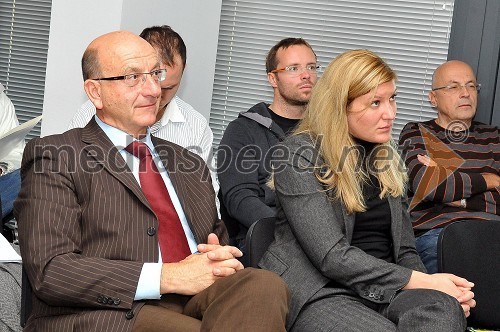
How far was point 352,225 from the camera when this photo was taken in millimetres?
2848

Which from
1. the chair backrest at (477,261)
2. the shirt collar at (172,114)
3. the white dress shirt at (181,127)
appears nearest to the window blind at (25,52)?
the white dress shirt at (181,127)

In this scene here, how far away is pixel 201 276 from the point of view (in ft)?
8.24

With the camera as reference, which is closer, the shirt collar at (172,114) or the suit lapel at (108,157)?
the suit lapel at (108,157)

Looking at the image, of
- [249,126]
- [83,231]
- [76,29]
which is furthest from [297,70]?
[83,231]

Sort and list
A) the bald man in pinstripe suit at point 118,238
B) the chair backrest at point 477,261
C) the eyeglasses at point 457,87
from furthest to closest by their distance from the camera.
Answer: the eyeglasses at point 457,87
the chair backrest at point 477,261
the bald man in pinstripe suit at point 118,238

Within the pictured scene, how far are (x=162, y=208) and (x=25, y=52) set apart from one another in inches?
110

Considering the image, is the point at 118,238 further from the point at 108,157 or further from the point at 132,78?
the point at 132,78

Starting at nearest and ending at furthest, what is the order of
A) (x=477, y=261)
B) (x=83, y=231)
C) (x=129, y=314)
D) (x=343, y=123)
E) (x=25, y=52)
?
(x=129, y=314) < (x=83, y=231) < (x=343, y=123) < (x=477, y=261) < (x=25, y=52)

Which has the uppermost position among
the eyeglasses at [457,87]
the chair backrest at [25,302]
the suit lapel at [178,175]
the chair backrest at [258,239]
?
the eyeglasses at [457,87]

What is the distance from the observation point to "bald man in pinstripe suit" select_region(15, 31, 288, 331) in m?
2.38

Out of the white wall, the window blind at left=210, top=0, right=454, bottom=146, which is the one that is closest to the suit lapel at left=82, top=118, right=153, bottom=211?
the white wall

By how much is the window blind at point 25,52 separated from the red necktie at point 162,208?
2.47 metres

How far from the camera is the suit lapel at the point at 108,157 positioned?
8.64 ft

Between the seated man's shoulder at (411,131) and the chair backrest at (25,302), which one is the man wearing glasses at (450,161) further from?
the chair backrest at (25,302)
